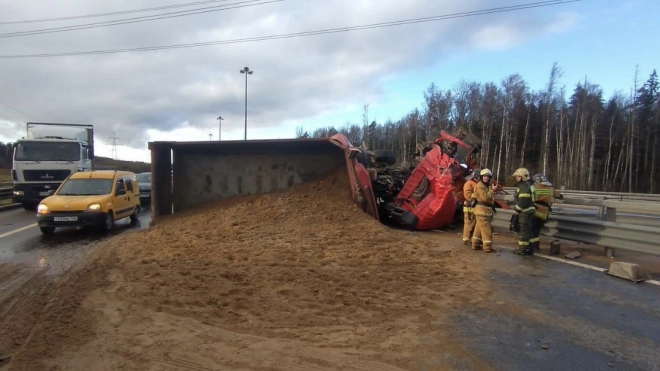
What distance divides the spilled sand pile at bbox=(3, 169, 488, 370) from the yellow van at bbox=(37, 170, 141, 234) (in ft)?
9.70

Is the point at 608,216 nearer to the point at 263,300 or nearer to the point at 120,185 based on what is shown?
the point at 263,300

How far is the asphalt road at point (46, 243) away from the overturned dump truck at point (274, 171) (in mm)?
1962

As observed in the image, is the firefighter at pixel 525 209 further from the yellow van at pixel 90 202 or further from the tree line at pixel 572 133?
the tree line at pixel 572 133

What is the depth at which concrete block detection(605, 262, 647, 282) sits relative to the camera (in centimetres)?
588

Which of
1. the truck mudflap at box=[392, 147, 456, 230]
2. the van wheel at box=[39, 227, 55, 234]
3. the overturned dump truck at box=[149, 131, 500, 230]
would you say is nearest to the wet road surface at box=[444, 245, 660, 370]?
the truck mudflap at box=[392, 147, 456, 230]

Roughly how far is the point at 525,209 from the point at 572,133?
50508 mm

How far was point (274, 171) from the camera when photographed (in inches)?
417

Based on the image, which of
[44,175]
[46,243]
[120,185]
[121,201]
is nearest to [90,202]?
[121,201]

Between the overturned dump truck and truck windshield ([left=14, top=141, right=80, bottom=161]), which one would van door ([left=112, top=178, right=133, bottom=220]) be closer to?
the overturned dump truck

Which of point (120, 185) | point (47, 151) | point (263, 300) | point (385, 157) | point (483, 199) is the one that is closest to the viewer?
point (263, 300)

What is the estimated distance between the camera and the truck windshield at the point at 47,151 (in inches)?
672

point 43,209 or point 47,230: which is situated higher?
point 43,209

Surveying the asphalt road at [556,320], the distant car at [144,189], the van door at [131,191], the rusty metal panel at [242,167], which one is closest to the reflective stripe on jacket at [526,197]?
the asphalt road at [556,320]

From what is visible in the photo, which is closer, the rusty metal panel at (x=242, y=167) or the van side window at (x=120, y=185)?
the rusty metal panel at (x=242, y=167)
